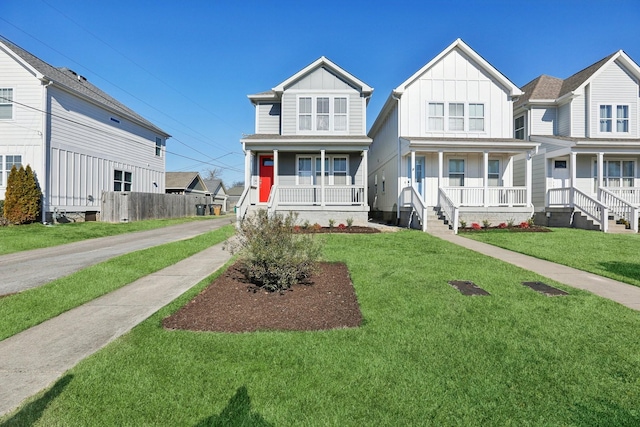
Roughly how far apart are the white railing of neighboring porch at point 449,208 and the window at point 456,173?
2044 mm

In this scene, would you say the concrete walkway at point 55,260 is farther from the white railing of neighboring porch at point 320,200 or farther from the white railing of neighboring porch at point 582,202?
the white railing of neighboring porch at point 582,202

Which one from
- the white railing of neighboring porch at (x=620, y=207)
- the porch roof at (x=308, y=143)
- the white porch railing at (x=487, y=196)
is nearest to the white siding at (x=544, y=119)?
the white railing of neighboring porch at (x=620, y=207)

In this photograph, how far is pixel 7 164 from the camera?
1686 cm

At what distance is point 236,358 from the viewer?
3354mm

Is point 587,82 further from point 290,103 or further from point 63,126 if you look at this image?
point 63,126

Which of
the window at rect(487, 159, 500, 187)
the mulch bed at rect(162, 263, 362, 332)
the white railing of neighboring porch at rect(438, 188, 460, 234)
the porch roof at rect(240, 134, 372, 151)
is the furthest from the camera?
the window at rect(487, 159, 500, 187)

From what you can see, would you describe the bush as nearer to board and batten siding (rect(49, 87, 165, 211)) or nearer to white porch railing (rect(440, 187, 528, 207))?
white porch railing (rect(440, 187, 528, 207))

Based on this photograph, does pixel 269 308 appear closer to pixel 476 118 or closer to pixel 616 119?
pixel 476 118

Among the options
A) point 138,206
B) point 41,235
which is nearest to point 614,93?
point 41,235

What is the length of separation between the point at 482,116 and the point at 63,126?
70.5 feet

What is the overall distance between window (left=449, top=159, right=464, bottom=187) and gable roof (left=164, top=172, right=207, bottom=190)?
105 ft

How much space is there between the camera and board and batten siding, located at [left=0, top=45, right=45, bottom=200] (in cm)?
1658

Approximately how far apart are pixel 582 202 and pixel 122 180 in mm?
25816

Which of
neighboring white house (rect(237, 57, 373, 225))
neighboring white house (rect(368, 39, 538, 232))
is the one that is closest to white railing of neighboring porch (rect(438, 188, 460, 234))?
neighboring white house (rect(368, 39, 538, 232))
